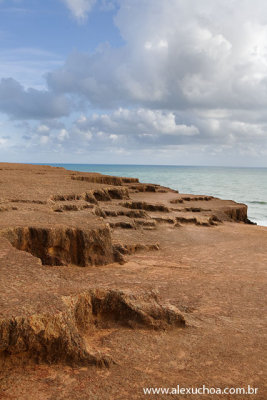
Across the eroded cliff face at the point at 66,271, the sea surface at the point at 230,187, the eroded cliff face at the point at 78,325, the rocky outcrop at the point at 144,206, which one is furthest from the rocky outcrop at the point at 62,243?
the sea surface at the point at 230,187

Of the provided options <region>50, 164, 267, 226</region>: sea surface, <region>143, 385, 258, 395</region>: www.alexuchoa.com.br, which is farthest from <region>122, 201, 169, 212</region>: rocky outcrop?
<region>50, 164, 267, 226</region>: sea surface

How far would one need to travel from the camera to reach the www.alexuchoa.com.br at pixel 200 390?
366 cm

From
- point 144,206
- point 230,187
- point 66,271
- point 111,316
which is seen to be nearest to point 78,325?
point 111,316

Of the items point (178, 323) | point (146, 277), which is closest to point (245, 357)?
point (178, 323)

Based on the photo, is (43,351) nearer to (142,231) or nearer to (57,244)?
(57,244)

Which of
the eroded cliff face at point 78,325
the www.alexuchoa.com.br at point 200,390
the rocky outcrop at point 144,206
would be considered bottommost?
the www.alexuchoa.com.br at point 200,390

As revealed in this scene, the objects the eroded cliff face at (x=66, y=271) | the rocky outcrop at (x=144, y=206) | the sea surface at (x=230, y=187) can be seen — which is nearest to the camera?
the eroded cliff face at (x=66, y=271)

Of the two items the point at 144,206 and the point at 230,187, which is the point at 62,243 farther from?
the point at 230,187

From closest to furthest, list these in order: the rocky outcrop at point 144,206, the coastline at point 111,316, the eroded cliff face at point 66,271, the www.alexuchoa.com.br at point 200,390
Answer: the www.alexuchoa.com.br at point 200,390
the coastline at point 111,316
the eroded cliff face at point 66,271
the rocky outcrop at point 144,206

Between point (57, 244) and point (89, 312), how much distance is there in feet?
9.54

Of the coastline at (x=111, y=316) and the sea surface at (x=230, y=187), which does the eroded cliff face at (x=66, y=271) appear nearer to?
the coastline at (x=111, y=316)

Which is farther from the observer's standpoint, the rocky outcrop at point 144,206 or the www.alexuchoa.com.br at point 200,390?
the rocky outcrop at point 144,206

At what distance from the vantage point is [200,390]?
12.3 feet

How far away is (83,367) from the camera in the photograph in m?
3.94
